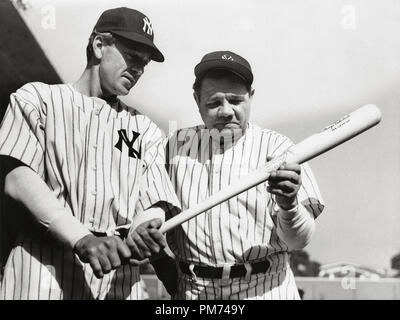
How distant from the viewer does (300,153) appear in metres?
1.38

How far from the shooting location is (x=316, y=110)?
6.44 ft

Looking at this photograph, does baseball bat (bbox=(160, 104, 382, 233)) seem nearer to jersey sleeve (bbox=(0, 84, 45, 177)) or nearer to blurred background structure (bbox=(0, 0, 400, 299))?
jersey sleeve (bbox=(0, 84, 45, 177))

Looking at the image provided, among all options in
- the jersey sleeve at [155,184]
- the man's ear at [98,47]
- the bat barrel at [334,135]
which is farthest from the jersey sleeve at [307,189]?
the man's ear at [98,47]

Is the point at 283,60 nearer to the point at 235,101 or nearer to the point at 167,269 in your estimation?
the point at 235,101

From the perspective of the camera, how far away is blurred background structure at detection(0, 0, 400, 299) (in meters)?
1.87

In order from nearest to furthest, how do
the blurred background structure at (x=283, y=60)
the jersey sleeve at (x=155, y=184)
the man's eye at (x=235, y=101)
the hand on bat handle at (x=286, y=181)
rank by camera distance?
1. the hand on bat handle at (x=286, y=181)
2. the jersey sleeve at (x=155, y=184)
3. the man's eye at (x=235, y=101)
4. the blurred background structure at (x=283, y=60)

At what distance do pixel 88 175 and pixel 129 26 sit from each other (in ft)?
1.34

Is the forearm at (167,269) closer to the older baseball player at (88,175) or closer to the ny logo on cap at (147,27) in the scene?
the older baseball player at (88,175)

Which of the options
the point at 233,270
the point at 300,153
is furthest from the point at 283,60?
the point at 233,270

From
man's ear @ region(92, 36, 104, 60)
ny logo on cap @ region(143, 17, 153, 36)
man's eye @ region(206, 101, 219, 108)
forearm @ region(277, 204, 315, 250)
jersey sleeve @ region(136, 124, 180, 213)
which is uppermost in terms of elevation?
ny logo on cap @ region(143, 17, 153, 36)

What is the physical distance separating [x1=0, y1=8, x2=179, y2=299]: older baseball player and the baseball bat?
0.08 metres

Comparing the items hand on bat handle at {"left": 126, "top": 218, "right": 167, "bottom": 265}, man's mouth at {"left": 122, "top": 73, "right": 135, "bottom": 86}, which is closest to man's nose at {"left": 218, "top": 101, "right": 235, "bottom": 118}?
man's mouth at {"left": 122, "top": 73, "right": 135, "bottom": 86}

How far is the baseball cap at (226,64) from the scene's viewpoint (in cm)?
157

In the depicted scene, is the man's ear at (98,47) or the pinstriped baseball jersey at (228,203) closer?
the pinstriped baseball jersey at (228,203)
